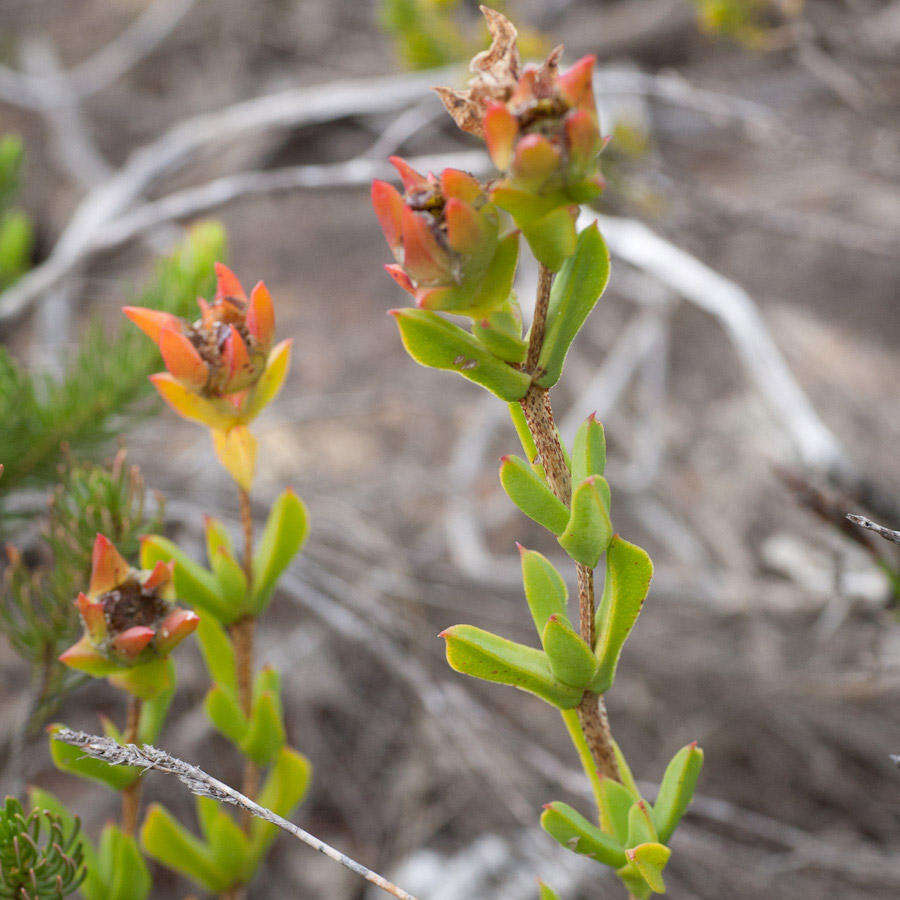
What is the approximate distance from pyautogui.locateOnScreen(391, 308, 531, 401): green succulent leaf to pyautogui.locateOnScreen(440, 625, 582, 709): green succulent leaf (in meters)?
0.15

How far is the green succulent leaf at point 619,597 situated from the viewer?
455 mm

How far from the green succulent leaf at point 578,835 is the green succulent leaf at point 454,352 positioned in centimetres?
26

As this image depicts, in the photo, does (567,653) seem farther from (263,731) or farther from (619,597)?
(263,731)

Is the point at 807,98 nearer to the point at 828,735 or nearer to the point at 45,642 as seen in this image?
the point at 828,735

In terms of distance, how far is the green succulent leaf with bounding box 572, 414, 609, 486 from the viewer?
1.52 feet

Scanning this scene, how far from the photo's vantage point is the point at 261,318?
544mm

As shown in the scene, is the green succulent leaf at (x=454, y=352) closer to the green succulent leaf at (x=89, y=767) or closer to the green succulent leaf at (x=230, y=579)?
the green succulent leaf at (x=230, y=579)

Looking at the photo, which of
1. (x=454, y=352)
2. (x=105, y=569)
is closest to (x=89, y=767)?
(x=105, y=569)

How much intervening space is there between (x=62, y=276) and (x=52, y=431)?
496 mm

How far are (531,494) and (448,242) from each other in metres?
0.15

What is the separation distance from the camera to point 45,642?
69cm

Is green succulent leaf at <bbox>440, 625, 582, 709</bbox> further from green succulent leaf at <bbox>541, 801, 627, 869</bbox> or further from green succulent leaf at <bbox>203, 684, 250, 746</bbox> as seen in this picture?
green succulent leaf at <bbox>203, 684, 250, 746</bbox>

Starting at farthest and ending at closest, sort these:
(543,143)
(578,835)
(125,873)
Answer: (125,873), (578,835), (543,143)

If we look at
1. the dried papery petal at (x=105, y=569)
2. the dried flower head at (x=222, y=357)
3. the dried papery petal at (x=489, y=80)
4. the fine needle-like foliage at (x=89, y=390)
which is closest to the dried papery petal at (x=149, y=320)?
the dried flower head at (x=222, y=357)
